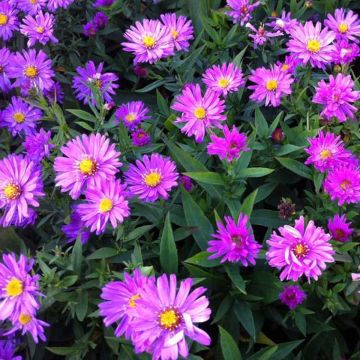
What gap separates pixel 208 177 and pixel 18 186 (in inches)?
23.3

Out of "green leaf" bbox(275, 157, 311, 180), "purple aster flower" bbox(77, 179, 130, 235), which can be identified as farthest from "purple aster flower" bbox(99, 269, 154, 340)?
"green leaf" bbox(275, 157, 311, 180)

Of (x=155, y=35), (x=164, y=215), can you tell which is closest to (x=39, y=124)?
(x=155, y=35)

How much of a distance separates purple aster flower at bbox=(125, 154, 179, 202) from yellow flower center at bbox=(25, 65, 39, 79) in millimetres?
759

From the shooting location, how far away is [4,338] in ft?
5.61

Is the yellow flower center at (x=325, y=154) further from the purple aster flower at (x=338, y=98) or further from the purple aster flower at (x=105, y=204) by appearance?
the purple aster flower at (x=105, y=204)

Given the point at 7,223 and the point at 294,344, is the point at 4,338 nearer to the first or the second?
the point at 7,223

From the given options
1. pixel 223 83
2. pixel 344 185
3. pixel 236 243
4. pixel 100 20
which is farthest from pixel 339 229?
pixel 100 20

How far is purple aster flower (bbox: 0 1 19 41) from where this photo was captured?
2.34m

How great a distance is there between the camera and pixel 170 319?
4.29 ft

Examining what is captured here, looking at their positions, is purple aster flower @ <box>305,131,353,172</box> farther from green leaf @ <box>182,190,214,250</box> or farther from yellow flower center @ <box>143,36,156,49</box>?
yellow flower center @ <box>143,36,156,49</box>

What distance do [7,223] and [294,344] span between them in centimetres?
95

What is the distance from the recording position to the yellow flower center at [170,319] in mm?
1302

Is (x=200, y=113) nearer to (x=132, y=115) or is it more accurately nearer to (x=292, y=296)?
(x=132, y=115)

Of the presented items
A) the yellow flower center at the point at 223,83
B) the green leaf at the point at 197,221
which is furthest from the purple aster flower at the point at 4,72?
the green leaf at the point at 197,221
